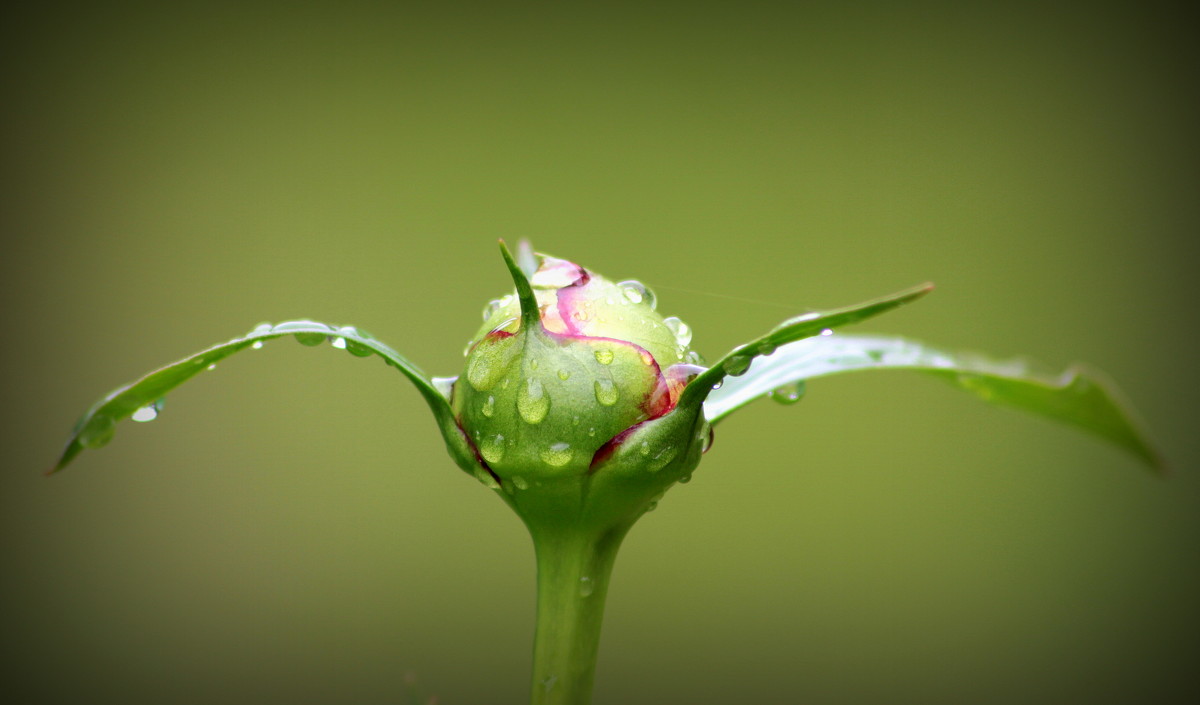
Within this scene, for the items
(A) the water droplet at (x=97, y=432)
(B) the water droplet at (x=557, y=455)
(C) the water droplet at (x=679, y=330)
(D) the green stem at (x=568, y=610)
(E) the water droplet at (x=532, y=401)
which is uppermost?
(C) the water droplet at (x=679, y=330)

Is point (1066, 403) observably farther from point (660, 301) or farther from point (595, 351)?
point (660, 301)

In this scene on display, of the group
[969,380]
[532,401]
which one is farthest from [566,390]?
[969,380]

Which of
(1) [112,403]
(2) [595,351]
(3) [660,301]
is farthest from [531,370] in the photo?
(3) [660,301]

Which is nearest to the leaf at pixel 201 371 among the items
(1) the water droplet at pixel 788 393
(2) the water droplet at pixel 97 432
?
(2) the water droplet at pixel 97 432

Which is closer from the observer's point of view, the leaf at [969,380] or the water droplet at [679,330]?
the leaf at [969,380]

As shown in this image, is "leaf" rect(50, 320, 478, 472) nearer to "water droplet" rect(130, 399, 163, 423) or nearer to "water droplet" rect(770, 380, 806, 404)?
"water droplet" rect(130, 399, 163, 423)

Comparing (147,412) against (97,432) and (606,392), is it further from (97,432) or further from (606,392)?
(606,392)

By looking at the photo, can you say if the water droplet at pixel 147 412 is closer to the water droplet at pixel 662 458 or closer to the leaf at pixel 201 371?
the leaf at pixel 201 371
